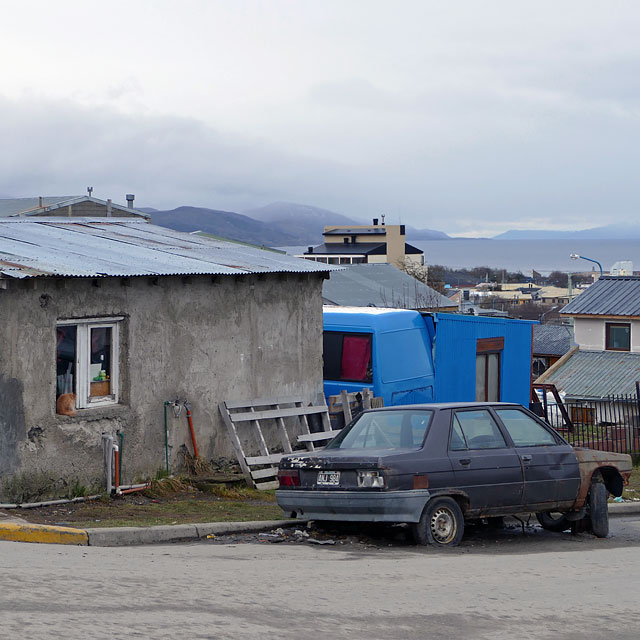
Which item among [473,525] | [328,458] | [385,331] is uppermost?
[385,331]

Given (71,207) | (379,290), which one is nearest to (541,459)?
(71,207)

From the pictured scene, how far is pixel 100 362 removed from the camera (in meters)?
12.5

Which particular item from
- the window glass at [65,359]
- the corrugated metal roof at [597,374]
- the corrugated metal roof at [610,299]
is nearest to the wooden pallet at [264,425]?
the window glass at [65,359]

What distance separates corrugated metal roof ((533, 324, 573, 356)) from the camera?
6775 centimetres

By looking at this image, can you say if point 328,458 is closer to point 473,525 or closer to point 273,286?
point 473,525

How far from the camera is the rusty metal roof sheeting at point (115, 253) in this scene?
1179 cm

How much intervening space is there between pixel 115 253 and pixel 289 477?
A: 16.4ft

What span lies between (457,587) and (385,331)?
9.35m

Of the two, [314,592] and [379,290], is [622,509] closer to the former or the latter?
[314,592]

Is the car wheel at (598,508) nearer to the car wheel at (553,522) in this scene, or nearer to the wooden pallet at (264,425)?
the car wheel at (553,522)

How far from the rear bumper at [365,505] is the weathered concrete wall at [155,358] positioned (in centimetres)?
345

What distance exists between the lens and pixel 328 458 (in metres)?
9.88

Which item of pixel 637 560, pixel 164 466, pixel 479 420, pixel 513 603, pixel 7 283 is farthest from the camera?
pixel 164 466

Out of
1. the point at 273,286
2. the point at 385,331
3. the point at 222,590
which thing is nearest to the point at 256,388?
the point at 273,286
